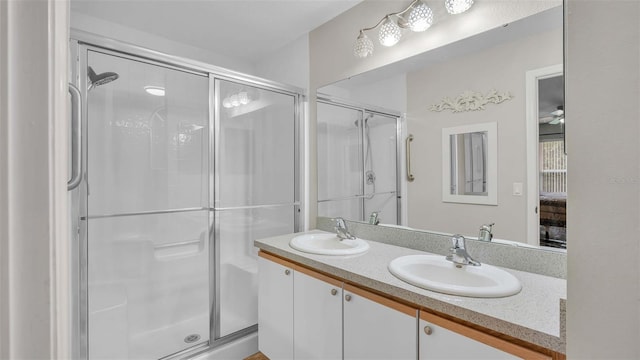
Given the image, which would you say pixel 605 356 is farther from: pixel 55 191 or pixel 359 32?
pixel 359 32

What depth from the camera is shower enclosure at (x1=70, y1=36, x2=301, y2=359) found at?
166cm

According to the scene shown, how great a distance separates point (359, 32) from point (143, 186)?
1724 mm

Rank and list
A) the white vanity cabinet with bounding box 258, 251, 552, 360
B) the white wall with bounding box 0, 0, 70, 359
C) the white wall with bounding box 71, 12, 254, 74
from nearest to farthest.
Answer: the white wall with bounding box 0, 0, 70, 359, the white vanity cabinet with bounding box 258, 251, 552, 360, the white wall with bounding box 71, 12, 254, 74

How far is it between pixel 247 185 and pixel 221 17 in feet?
4.08

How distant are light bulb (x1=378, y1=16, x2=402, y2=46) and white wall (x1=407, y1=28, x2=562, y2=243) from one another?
239 millimetres

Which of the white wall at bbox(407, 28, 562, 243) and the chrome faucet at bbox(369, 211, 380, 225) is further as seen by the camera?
the chrome faucet at bbox(369, 211, 380, 225)

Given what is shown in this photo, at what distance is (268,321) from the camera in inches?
73.4

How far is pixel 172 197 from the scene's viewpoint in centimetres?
195

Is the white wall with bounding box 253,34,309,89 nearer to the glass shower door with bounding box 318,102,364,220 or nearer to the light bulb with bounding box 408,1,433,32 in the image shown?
the glass shower door with bounding box 318,102,364,220

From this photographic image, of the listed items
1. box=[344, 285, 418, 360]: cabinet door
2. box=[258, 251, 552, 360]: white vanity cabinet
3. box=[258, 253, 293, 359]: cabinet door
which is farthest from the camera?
box=[258, 253, 293, 359]: cabinet door

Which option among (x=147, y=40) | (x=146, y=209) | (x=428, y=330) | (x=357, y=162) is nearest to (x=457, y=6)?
(x=357, y=162)

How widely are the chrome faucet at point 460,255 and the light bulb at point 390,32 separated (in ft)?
3.89

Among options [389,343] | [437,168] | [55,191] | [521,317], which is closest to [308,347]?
[389,343]

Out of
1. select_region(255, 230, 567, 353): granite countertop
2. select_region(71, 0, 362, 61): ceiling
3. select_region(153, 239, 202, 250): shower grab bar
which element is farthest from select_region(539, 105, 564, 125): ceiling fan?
select_region(153, 239, 202, 250): shower grab bar
